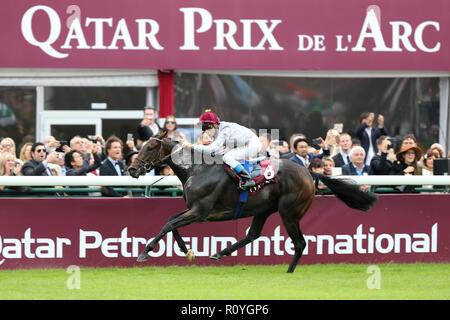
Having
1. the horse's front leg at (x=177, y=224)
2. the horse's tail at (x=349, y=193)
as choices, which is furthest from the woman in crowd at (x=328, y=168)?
the horse's front leg at (x=177, y=224)

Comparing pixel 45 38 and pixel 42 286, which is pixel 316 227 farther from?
pixel 45 38

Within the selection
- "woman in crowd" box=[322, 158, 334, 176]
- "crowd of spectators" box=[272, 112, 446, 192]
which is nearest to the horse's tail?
"crowd of spectators" box=[272, 112, 446, 192]

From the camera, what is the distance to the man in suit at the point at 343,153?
12195 mm

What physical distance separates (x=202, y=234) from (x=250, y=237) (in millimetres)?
646

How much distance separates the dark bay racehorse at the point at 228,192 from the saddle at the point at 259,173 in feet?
0.20

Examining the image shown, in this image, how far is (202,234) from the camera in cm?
1047

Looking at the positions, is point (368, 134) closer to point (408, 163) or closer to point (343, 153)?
point (343, 153)

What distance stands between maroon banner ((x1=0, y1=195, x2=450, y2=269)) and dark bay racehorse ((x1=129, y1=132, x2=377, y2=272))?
1.63ft

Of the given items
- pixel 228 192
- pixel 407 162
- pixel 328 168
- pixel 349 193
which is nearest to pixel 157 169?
pixel 228 192

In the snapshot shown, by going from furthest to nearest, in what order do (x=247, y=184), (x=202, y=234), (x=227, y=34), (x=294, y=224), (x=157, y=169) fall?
(x=227, y=34) < (x=157, y=169) < (x=202, y=234) < (x=294, y=224) < (x=247, y=184)

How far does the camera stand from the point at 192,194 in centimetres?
980

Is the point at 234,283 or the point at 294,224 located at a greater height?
the point at 294,224

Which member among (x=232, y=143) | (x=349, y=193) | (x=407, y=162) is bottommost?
(x=349, y=193)

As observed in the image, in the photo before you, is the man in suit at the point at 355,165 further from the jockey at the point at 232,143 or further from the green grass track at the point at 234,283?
the jockey at the point at 232,143
